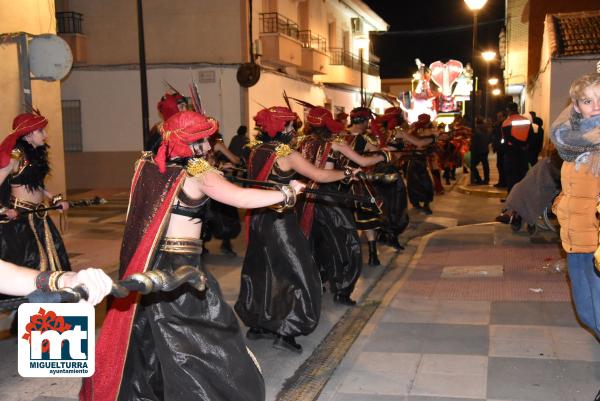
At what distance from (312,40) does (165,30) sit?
337 inches

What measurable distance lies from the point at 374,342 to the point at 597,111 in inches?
105

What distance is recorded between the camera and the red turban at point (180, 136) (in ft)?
13.1

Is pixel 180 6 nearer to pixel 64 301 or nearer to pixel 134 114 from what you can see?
pixel 134 114

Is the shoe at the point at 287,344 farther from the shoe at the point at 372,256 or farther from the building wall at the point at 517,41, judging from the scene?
the building wall at the point at 517,41

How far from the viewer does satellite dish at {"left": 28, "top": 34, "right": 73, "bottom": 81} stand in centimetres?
1035

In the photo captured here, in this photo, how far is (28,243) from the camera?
6.41m

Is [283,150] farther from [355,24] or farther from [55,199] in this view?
[355,24]

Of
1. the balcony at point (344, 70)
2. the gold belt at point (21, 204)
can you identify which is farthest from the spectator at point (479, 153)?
the gold belt at point (21, 204)

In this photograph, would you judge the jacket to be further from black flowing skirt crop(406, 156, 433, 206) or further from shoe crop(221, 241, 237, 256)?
black flowing skirt crop(406, 156, 433, 206)

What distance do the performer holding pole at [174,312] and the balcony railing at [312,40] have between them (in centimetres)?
2197

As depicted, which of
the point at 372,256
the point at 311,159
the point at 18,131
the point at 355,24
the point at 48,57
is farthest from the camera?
the point at 355,24

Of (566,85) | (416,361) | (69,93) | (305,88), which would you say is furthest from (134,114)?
(416,361)

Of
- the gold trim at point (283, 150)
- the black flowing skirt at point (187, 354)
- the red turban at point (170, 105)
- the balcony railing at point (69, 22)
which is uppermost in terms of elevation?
the balcony railing at point (69, 22)

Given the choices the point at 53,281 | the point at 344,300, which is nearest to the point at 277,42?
the point at 344,300
